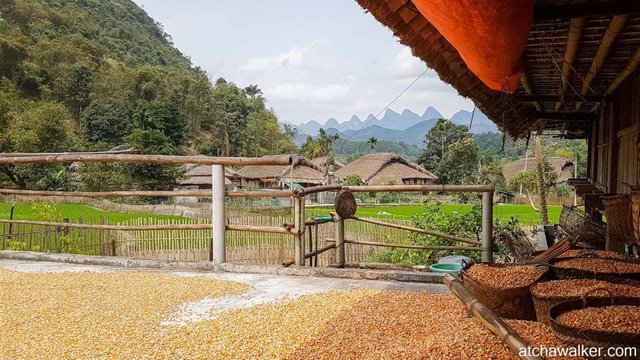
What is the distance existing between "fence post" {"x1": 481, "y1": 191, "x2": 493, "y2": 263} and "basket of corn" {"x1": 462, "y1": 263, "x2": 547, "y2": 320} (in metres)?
1.43

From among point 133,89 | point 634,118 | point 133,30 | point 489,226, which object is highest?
point 133,30

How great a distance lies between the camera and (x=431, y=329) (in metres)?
2.06

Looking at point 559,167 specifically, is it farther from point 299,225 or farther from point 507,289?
point 507,289

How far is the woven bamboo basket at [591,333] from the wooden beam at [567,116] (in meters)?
4.42

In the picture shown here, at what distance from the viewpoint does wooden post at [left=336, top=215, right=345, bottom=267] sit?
15.2ft

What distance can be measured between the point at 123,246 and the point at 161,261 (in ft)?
13.8

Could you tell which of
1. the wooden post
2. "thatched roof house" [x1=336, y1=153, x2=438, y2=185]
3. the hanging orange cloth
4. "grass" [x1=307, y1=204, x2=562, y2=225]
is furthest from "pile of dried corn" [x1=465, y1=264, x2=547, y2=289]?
"thatched roof house" [x1=336, y1=153, x2=438, y2=185]

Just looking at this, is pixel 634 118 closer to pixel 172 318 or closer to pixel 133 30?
pixel 172 318

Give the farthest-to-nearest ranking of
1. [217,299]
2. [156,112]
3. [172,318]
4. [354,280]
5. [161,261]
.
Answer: [156,112] → [161,261] → [354,280] → [217,299] → [172,318]

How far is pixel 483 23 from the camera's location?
1352 mm

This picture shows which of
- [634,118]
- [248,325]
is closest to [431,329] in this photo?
[248,325]

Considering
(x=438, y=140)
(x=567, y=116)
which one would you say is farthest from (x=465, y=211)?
(x=438, y=140)

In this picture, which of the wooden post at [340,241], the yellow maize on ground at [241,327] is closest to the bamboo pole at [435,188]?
the wooden post at [340,241]

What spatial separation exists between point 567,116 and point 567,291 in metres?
4.85
